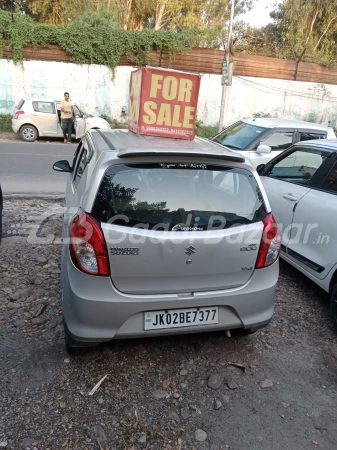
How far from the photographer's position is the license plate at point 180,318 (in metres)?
2.35

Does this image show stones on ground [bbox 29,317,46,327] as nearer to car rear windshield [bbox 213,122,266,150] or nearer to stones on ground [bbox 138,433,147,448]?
stones on ground [bbox 138,433,147,448]

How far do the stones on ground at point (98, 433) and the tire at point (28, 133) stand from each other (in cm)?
1320

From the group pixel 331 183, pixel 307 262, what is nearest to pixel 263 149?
pixel 331 183

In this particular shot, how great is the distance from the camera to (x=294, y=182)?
4.08m

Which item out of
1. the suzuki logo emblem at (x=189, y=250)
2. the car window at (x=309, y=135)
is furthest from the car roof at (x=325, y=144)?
the car window at (x=309, y=135)

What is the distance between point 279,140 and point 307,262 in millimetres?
4256

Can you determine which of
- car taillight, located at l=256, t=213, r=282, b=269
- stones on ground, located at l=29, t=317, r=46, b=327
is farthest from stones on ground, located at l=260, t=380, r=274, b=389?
stones on ground, located at l=29, t=317, r=46, b=327

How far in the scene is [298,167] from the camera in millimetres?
4277

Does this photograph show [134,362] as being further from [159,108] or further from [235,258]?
[159,108]

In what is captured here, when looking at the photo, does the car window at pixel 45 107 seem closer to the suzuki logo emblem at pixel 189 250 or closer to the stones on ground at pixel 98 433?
the suzuki logo emblem at pixel 189 250

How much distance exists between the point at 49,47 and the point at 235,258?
1845 centimetres

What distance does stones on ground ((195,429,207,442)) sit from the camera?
6.84 feet

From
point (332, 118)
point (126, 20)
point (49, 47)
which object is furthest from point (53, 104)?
point (332, 118)

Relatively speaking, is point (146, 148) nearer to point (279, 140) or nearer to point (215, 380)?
point (215, 380)
